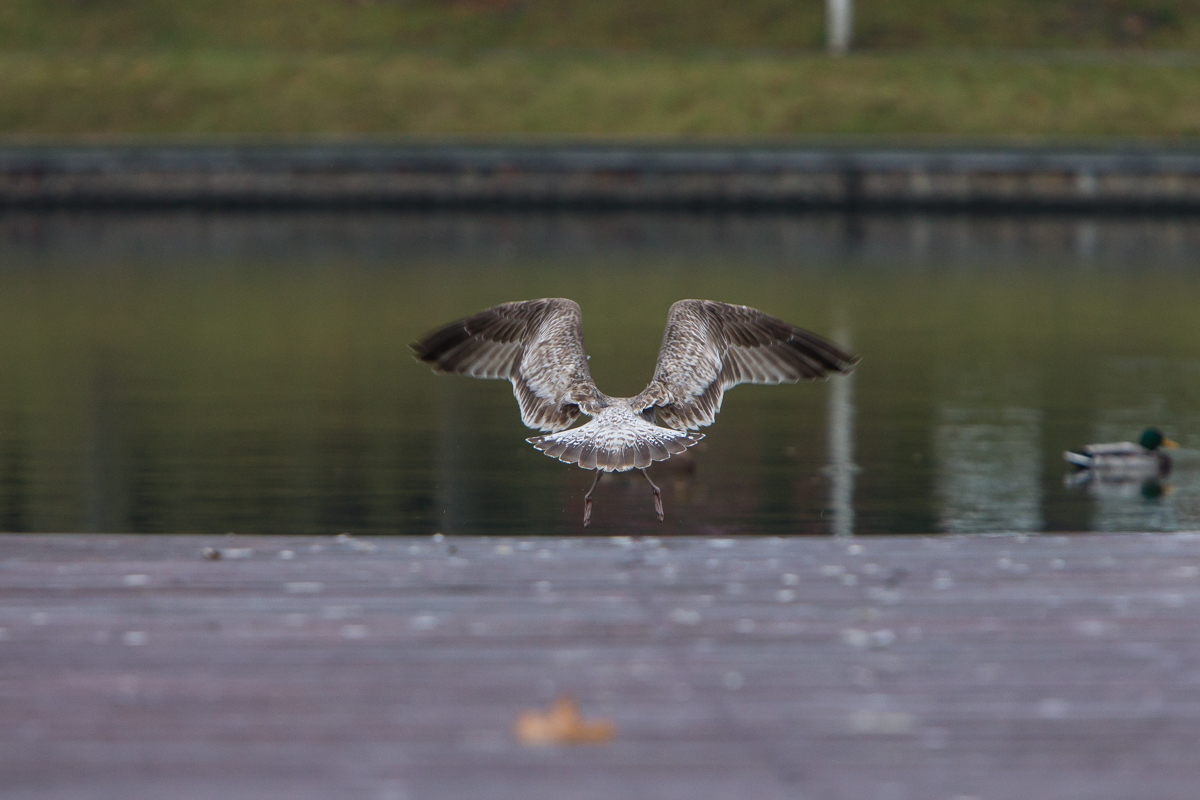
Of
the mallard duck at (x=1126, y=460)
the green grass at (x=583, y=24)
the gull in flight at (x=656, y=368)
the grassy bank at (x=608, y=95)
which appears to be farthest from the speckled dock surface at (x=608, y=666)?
the green grass at (x=583, y=24)

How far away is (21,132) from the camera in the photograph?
5097 cm

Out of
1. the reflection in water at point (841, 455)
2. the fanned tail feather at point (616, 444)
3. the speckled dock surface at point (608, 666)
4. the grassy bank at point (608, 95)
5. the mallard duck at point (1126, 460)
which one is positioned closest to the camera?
the speckled dock surface at point (608, 666)

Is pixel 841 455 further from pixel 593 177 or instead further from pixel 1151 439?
pixel 593 177

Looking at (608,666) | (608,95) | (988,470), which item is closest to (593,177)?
(608,95)

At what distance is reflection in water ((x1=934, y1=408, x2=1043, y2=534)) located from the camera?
525 inches

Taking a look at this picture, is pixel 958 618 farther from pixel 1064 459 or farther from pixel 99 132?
pixel 99 132

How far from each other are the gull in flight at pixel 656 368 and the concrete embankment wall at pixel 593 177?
36188mm

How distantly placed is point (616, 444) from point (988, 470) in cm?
793

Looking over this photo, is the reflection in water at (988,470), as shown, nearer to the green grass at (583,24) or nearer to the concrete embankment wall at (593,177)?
the concrete embankment wall at (593,177)

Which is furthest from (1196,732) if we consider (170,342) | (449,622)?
(170,342)

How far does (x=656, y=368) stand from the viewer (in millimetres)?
9680

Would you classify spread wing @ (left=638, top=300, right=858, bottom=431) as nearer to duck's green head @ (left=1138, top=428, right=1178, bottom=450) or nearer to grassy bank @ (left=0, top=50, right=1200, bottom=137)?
duck's green head @ (left=1138, top=428, right=1178, bottom=450)

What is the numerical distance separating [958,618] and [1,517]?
341 inches

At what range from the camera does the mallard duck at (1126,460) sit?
15.1 meters
